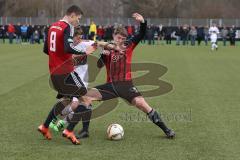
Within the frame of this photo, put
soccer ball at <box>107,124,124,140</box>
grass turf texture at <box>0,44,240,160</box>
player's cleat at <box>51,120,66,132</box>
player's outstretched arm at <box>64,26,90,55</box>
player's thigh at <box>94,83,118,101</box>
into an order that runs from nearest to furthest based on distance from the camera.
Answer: grass turf texture at <box>0,44,240,160</box>
player's outstretched arm at <box>64,26,90,55</box>
soccer ball at <box>107,124,124,140</box>
player's thigh at <box>94,83,118,101</box>
player's cleat at <box>51,120,66,132</box>

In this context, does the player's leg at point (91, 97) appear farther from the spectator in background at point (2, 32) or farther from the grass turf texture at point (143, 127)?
the spectator in background at point (2, 32)

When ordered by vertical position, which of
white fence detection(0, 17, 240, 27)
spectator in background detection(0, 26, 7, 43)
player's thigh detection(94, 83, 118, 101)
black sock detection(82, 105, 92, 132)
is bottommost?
spectator in background detection(0, 26, 7, 43)

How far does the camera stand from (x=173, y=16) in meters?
81.7

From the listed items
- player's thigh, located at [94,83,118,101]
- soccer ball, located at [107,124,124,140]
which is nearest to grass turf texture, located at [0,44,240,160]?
soccer ball, located at [107,124,124,140]

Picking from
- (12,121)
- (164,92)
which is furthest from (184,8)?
(12,121)

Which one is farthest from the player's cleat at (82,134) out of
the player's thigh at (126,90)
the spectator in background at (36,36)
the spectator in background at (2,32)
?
the spectator in background at (2,32)

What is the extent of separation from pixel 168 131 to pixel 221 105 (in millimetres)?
3924

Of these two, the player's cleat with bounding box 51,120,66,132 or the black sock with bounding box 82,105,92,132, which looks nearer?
the black sock with bounding box 82,105,92,132

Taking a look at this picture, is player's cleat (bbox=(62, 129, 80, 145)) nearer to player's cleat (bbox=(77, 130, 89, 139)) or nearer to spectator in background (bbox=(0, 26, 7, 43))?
player's cleat (bbox=(77, 130, 89, 139))

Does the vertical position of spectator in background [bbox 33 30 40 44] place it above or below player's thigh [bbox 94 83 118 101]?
below

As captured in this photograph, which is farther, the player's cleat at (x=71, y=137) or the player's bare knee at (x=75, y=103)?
the player's bare knee at (x=75, y=103)

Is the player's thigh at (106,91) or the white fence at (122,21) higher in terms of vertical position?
the player's thigh at (106,91)

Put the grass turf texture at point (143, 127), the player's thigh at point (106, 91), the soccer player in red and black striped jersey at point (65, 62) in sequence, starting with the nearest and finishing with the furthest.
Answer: the grass turf texture at point (143, 127), the soccer player in red and black striped jersey at point (65, 62), the player's thigh at point (106, 91)

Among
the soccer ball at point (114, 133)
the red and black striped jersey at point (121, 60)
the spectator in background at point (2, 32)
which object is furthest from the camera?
the spectator in background at point (2, 32)
